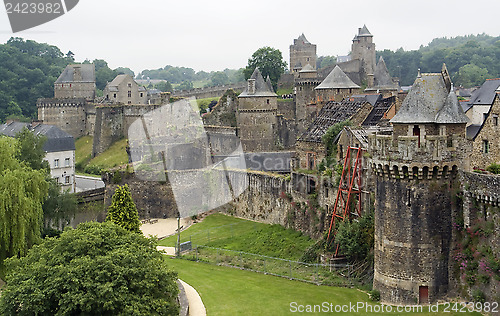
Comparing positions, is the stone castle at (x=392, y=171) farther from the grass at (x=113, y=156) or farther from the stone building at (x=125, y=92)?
the stone building at (x=125, y=92)

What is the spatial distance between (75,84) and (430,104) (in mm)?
73960

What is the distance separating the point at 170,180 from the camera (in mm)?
51375

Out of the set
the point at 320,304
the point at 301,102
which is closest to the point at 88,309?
the point at 320,304

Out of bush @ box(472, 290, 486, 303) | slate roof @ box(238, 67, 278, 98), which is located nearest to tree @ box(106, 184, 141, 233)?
bush @ box(472, 290, 486, 303)

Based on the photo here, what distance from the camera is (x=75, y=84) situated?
9062cm

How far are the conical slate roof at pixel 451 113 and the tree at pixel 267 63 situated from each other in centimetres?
5644

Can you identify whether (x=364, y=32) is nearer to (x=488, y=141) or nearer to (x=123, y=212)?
(x=488, y=141)

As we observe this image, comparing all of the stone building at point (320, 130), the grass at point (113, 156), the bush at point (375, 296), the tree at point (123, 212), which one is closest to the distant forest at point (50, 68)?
the grass at point (113, 156)

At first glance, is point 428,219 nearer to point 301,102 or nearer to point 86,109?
point 301,102

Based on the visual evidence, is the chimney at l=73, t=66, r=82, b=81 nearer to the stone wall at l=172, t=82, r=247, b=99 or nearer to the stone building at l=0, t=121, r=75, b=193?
the stone wall at l=172, t=82, r=247, b=99

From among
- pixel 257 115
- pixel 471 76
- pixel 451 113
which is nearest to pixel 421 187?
pixel 451 113

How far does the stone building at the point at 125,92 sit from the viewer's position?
8744cm

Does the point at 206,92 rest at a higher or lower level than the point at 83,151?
higher

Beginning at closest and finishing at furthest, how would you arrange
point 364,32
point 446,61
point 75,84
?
point 364,32
point 75,84
point 446,61
